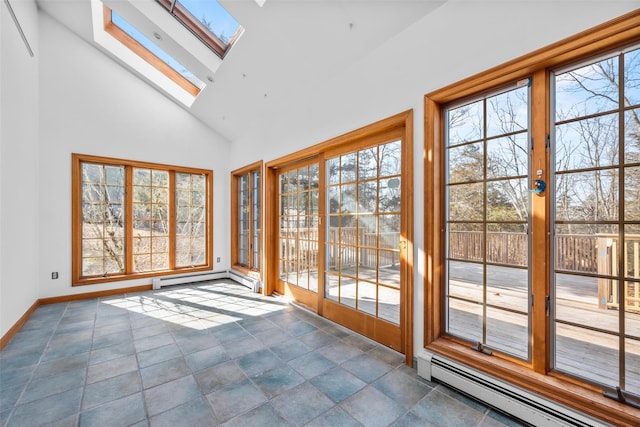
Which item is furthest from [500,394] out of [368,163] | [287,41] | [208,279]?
[208,279]

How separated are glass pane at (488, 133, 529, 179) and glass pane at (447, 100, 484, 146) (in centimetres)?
15

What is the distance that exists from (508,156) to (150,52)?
5.27 meters

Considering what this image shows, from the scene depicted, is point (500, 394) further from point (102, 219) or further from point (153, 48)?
point (153, 48)

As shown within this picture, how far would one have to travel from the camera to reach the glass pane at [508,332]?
1.83 meters

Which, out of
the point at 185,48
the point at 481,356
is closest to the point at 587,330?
the point at 481,356

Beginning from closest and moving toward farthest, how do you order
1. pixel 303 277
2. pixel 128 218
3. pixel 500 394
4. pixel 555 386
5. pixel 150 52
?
pixel 555 386 → pixel 500 394 → pixel 303 277 → pixel 150 52 → pixel 128 218

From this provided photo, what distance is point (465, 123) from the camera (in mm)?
2137

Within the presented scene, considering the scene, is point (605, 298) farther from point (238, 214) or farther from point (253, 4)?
point (238, 214)

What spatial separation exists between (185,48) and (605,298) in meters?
4.86

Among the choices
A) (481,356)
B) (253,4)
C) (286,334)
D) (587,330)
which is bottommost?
(286,334)

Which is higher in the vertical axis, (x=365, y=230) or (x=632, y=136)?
(x=632, y=136)

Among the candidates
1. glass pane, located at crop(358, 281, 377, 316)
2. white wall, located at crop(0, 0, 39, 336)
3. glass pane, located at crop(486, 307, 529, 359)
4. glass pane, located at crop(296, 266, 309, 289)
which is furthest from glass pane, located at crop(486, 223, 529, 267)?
white wall, located at crop(0, 0, 39, 336)

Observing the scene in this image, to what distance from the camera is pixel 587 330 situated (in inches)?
62.6

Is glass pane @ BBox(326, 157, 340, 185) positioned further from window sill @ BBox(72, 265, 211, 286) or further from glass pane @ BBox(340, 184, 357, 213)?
window sill @ BBox(72, 265, 211, 286)
